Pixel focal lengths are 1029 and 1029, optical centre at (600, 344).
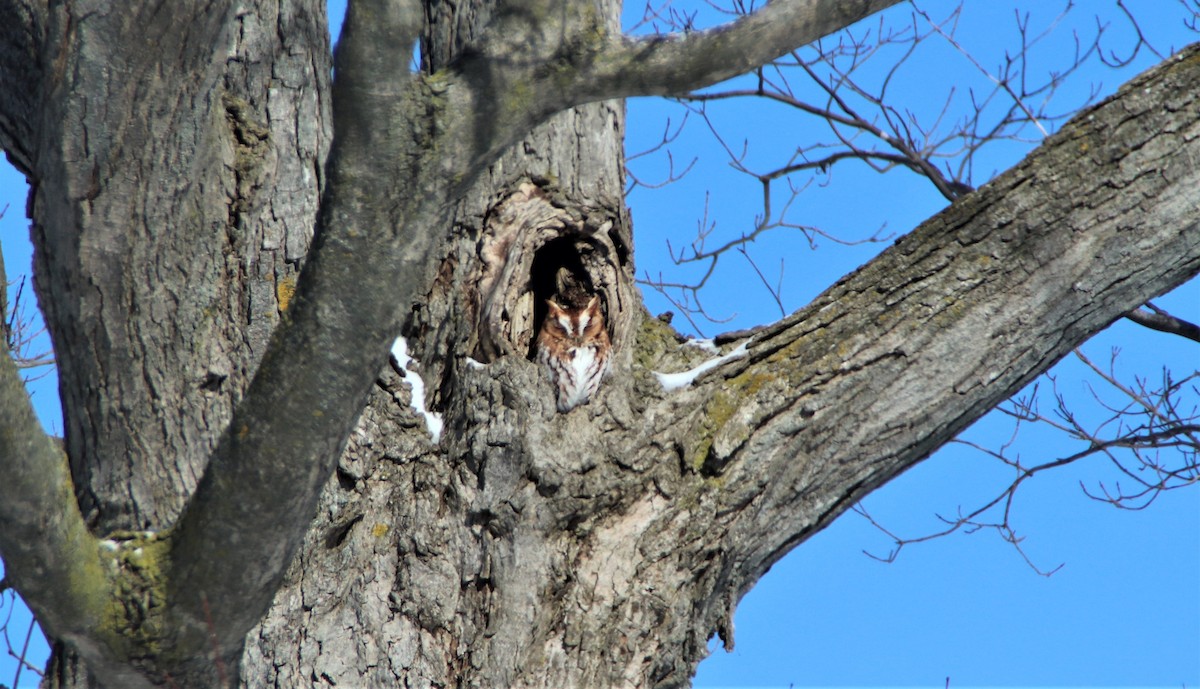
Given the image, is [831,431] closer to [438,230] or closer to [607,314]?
[607,314]

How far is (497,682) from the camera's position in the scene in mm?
2238

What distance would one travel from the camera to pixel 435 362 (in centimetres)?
258

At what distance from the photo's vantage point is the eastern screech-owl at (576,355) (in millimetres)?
2592

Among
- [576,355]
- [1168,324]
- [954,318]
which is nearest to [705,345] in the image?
[576,355]

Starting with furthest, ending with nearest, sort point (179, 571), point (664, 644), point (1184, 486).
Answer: point (1184, 486), point (664, 644), point (179, 571)

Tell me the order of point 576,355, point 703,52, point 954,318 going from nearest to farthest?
point 703,52
point 954,318
point 576,355

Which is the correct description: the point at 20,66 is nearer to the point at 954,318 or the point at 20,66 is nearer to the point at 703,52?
the point at 703,52

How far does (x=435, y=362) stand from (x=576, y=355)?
361mm

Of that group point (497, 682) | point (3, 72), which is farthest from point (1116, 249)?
point (3, 72)

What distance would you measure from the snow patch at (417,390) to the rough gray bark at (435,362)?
0.14 ft

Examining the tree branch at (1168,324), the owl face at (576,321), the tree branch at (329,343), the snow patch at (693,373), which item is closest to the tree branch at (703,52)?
the tree branch at (329,343)

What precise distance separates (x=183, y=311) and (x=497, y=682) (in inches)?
40.9

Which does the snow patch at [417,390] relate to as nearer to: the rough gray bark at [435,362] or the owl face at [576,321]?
the rough gray bark at [435,362]

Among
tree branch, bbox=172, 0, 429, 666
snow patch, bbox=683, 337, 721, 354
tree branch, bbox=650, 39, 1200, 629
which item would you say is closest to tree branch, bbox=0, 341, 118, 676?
tree branch, bbox=172, 0, 429, 666
